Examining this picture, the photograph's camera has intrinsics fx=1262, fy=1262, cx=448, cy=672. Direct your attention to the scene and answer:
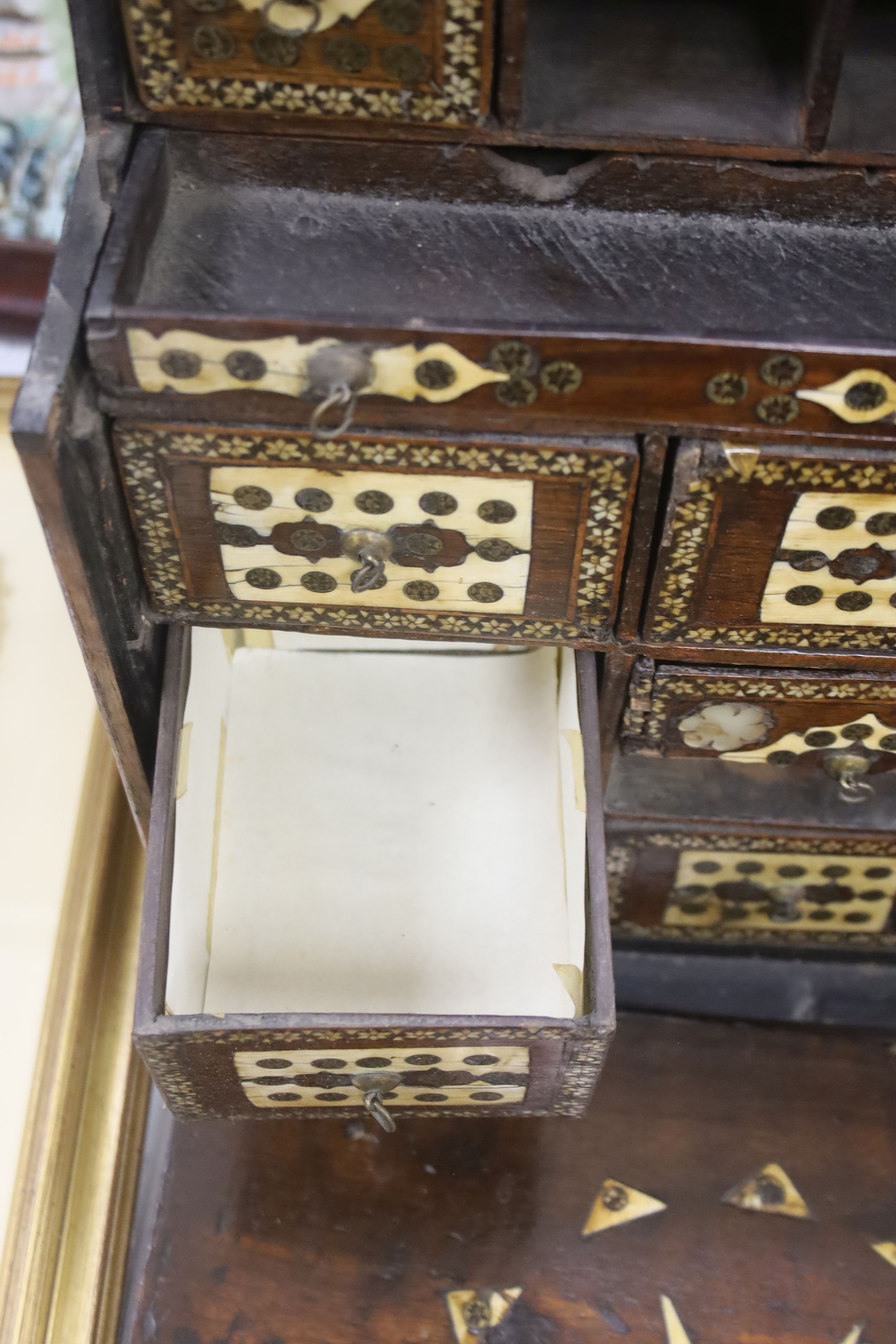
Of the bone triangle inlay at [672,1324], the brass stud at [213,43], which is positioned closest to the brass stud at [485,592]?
the brass stud at [213,43]

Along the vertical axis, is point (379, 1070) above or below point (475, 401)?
below

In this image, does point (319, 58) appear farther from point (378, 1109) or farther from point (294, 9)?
point (378, 1109)

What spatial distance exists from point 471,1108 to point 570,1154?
27 cm

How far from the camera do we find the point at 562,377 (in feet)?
3.02

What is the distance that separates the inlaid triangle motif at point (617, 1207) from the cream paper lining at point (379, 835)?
0.90ft

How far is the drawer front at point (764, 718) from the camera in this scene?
1.17 m

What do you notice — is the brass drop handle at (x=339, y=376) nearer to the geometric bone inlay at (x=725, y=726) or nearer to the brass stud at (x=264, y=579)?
the brass stud at (x=264, y=579)

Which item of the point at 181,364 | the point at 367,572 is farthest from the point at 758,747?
the point at 181,364

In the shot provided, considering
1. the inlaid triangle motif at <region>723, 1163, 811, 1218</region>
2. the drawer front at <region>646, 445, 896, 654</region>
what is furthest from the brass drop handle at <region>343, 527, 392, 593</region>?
the inlaid triangle motif at <region>723, 1163, 811, 1218</region>

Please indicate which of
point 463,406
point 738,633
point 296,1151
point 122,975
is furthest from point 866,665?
point 122,975

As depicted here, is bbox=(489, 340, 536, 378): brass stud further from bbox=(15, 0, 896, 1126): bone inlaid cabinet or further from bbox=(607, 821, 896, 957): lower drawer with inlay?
bbox=(607, 821, 896, 957): lower drawer with inlay

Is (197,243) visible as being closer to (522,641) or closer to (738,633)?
(522,641)

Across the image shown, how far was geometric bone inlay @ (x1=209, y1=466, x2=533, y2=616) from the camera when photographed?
1.01 m

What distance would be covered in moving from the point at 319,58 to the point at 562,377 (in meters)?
0.31
